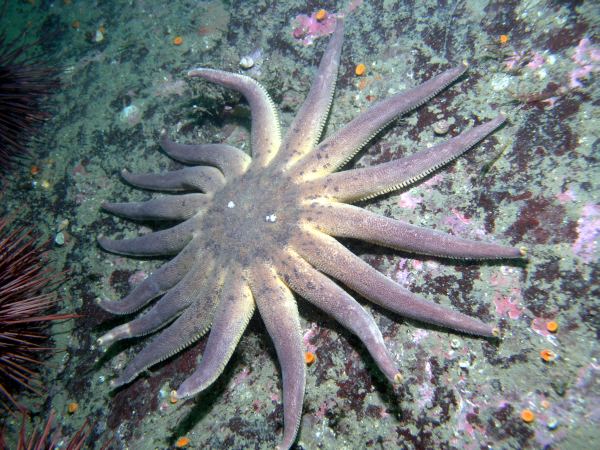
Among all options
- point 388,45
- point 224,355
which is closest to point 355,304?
point 224,355

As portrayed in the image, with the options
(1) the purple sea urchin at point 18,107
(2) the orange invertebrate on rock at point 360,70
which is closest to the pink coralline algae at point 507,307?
(2) the orange invertebrate on rock at point 360,70

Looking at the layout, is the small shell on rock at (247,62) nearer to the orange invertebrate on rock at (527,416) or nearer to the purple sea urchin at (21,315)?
the purple sea urchin at (21,315)

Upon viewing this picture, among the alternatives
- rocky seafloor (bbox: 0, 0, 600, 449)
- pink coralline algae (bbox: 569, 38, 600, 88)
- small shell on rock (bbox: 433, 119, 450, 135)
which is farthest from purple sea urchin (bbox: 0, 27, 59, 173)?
pink coralline algae (bbox: 569, 38, 600, 88)

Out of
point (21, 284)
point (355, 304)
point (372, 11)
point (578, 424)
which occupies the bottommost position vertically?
point (578, 424)

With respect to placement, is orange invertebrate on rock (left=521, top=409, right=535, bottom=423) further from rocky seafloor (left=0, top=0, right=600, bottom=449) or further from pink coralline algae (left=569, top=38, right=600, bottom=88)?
pink coralline algae (left=569, top=38, right=600, bottom=88)

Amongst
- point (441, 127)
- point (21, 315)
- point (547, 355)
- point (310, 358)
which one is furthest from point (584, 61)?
point (21, 315)

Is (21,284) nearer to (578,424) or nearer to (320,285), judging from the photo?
(320,285)
